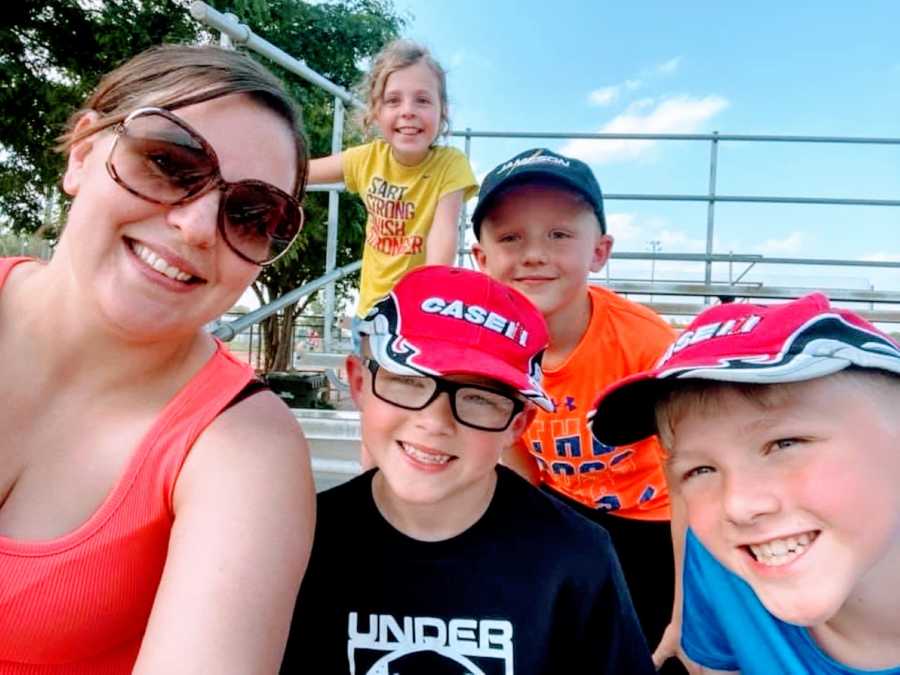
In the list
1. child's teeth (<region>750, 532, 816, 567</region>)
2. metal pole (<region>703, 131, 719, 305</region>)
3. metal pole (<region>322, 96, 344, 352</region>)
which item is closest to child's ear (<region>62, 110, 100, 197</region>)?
child's teeth (<region>750, 532, 816, 567</region>)

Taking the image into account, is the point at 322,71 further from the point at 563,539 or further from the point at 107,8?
the point at 563,539

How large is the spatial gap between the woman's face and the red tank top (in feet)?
0.56

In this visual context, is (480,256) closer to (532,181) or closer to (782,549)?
(532,181)

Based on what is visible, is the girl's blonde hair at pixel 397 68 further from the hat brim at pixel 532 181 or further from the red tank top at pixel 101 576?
the red tank top at pixel 101 576

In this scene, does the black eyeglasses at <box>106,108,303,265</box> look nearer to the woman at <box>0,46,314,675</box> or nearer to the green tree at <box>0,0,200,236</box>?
the woman at <box>0,46,314,675</box>

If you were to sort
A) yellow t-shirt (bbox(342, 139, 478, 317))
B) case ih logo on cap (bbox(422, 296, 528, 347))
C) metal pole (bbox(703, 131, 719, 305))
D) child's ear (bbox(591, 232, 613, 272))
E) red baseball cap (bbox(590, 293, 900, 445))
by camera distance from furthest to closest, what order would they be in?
metal pole (bbox(703, 131, 719, 305)), yellow t-shirt (bbox(342, 139, 478, 317)), child's ear (bbox(591, 232, 613, 272)), case ih logo on cap (bbox(422, 296, 528, 347)), red baseball cap (bbox(590, 293, 900, 445))

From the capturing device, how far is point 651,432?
3.65 ft

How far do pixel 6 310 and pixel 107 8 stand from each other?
7.19m

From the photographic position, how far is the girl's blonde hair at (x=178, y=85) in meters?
1.00

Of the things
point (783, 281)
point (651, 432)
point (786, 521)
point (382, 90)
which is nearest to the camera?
point (786, 521)

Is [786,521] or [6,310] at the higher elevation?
[6,310]

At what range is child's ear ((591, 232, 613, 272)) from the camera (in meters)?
1.78

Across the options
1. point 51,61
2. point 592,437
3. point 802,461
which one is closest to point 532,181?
point 592,437

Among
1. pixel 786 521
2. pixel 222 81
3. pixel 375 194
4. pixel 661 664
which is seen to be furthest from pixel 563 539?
pixel 375 194
